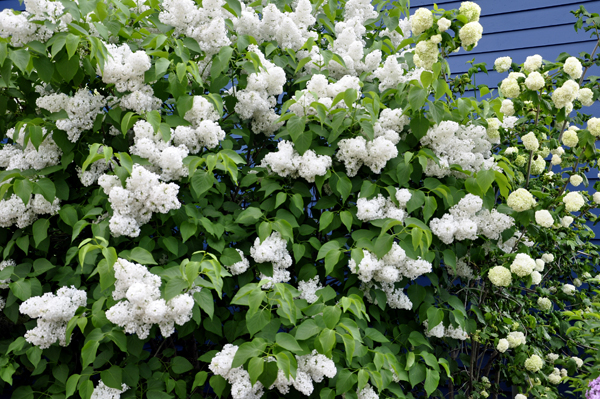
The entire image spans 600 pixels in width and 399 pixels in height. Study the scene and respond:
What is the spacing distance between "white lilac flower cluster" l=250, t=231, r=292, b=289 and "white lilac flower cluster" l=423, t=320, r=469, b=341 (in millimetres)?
766

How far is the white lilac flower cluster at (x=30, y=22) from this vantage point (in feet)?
6.15

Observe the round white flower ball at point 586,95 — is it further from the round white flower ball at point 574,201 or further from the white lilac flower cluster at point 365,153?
the white lilac flower cluster at point 365,153

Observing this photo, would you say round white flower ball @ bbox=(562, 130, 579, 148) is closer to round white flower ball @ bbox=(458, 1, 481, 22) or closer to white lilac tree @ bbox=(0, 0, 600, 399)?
white lilac tree @ bbox=(0, 0, 600, 399)

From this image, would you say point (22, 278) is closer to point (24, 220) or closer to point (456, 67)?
point (24, 220)

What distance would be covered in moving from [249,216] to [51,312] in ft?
2.93

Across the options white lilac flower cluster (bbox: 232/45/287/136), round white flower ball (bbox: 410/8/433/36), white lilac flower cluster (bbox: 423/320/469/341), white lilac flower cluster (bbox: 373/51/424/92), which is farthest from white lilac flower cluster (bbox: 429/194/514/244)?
white lilac flower cluster (bbox: 232/45/287/136)

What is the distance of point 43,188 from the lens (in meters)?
2.04

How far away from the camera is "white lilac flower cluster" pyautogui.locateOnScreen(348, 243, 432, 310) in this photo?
2.03 meters

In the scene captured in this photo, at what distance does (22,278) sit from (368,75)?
2000 mm

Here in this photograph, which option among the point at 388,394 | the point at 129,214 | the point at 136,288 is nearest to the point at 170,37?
the point at 129,214

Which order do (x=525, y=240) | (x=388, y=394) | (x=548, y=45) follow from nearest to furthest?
(x=388, y=394), (x=525, y=240), (x=548, y=45)

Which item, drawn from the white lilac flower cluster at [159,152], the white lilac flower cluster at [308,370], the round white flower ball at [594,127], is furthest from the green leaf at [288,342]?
the round white flower ball at [594,127]

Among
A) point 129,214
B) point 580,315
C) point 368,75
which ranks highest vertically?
point 368,75

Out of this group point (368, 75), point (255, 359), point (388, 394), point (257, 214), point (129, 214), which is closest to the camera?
point (255, 359)
